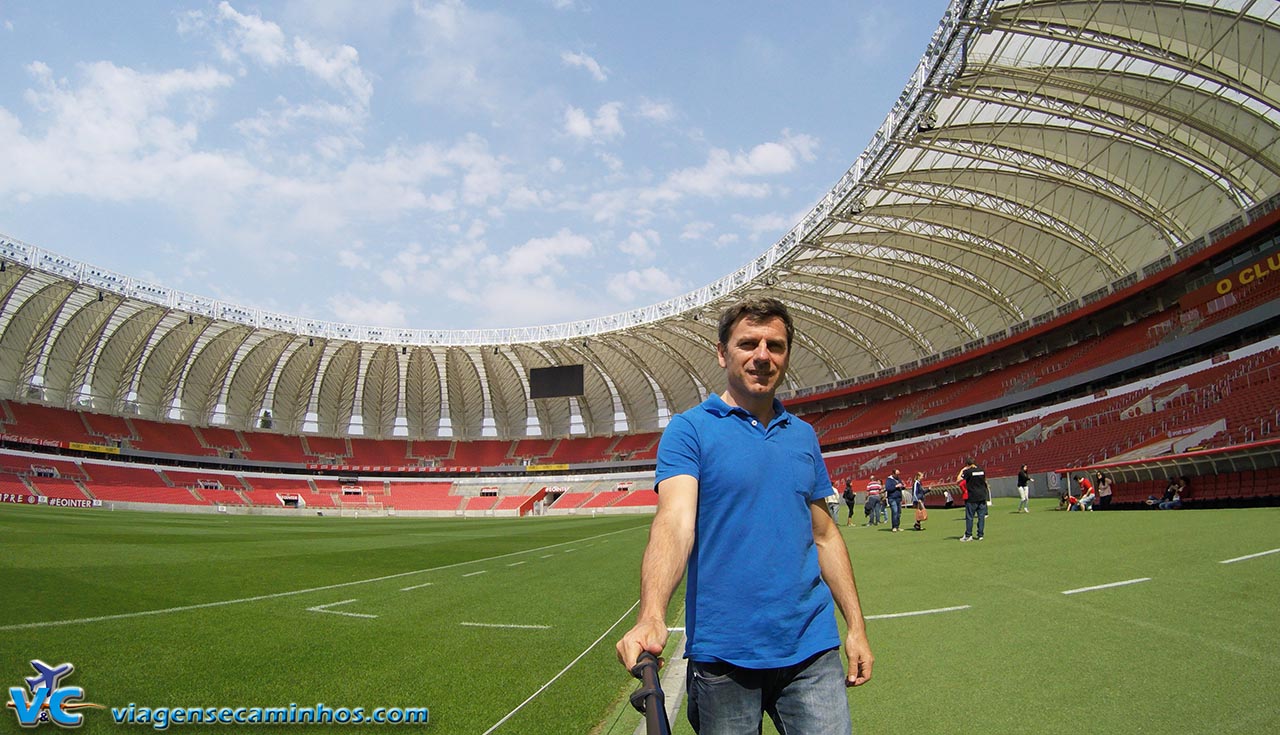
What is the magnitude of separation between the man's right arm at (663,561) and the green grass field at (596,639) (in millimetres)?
2338

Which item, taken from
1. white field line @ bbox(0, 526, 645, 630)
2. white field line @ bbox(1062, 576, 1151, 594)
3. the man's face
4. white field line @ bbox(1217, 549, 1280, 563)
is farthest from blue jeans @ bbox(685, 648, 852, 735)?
white field line @ bbox(1217, 549, 1280, 563)

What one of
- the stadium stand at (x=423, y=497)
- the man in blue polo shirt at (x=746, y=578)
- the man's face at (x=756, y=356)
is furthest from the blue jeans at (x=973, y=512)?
the stadium stand at (x=423, y=497)

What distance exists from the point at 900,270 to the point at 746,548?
41.9 meters

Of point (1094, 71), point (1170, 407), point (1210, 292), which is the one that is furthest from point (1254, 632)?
point (1210, 292)

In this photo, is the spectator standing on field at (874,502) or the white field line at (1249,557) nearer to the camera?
the white field line at (1249,557)

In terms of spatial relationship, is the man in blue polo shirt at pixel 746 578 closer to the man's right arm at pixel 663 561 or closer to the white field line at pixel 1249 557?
the man's right arm at pixel 663 561

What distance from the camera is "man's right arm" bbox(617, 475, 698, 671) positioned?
186 centimetres

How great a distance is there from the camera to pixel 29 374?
4834 centimetres

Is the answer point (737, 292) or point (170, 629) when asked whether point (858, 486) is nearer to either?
point (737, 292)

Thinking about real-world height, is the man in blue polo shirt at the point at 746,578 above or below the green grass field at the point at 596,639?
above

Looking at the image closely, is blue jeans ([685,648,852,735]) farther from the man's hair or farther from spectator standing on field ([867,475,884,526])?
spectator standing on field ([867,475,884,526])

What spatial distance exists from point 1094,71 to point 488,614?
87.5 feet

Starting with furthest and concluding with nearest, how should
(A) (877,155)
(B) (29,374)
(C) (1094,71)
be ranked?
1. (B) (29,374)
2. (A) (877,155)
3. (C) (1094,71)

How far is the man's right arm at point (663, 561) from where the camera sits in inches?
73.3
